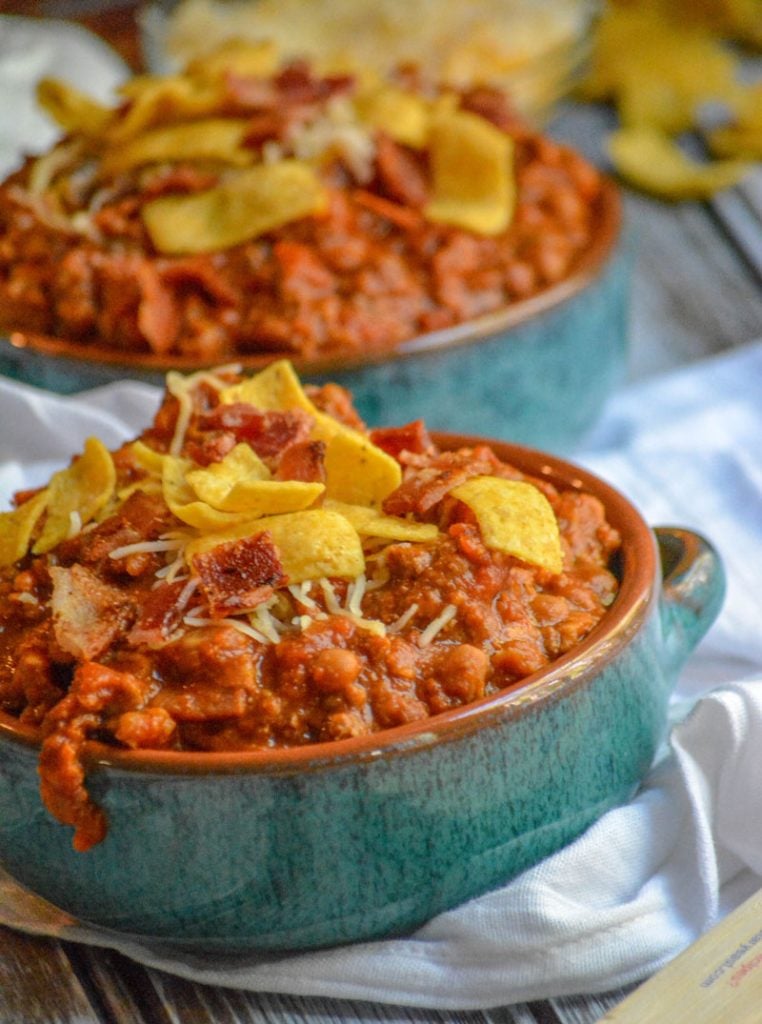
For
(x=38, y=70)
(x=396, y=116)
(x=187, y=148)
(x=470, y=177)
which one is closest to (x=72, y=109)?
(x=187, y=148)

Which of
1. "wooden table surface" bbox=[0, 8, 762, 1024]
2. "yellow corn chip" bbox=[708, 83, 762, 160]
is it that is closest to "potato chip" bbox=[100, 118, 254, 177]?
"wooden table surface" bbox=[0, 8, 762, 1024]

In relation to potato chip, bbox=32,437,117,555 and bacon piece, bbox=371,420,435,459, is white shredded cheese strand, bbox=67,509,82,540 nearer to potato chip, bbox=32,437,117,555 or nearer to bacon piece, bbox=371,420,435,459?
potato chip, bbox=32,437,117,555

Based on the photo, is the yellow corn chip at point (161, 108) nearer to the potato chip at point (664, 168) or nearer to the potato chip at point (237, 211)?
the potato chip at point (237, 211)

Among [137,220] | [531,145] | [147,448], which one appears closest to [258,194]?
[137,220]

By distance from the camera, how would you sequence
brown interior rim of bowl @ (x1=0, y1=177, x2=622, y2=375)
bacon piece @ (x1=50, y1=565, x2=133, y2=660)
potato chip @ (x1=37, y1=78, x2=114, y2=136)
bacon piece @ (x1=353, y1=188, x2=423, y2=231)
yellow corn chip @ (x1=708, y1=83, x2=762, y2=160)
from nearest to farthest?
bacon piece @ (x1=50, y1=565, x2=133, y2=660)
brown interior rim of bowl @ (x1=0, y1=177, x2=622, y2=375)
bacon piece @ (x1=353, y1=188, x2=423, y2=231)
potato chip @ (x1=37, y1=78, x2=114, y2=136)
yellow corn chip @ (x1=708, y1=83, x2=762, y2=160)

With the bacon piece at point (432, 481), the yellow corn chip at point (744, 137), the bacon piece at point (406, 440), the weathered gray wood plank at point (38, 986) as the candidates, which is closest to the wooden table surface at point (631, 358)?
the weathered gray wood plank at point (38, 986)

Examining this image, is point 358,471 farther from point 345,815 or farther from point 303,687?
point 345,815
